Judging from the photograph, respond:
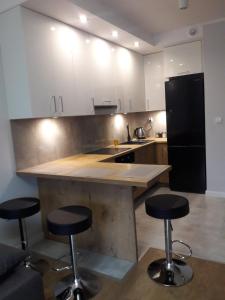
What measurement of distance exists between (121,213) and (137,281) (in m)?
0.60

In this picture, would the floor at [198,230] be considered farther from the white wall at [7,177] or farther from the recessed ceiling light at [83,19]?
the recessed ceiling light at [83,19]

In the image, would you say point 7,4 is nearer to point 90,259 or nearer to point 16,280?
point 16,280

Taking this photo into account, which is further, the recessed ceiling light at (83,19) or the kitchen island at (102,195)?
the recessed ceiling light at (83,19)

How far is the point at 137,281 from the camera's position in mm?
2150

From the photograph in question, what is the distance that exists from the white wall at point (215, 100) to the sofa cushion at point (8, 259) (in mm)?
3290

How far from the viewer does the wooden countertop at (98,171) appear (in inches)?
80.8

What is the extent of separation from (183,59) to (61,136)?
250 centimetres

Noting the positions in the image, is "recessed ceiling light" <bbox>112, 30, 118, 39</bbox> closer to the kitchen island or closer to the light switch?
the kitchen island

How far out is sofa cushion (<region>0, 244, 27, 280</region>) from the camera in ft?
4.90

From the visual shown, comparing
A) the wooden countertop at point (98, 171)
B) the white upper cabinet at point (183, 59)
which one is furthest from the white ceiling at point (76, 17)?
the wooden countertop at point (98, 171)

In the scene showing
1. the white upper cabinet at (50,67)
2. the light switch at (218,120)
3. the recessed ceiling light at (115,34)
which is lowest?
the light switch at (218,120)

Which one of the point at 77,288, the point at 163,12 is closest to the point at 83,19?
the point at 163,12

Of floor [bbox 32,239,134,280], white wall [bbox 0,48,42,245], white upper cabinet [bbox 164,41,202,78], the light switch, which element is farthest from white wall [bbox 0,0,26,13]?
the light switch

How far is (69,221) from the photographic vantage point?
193 cm
